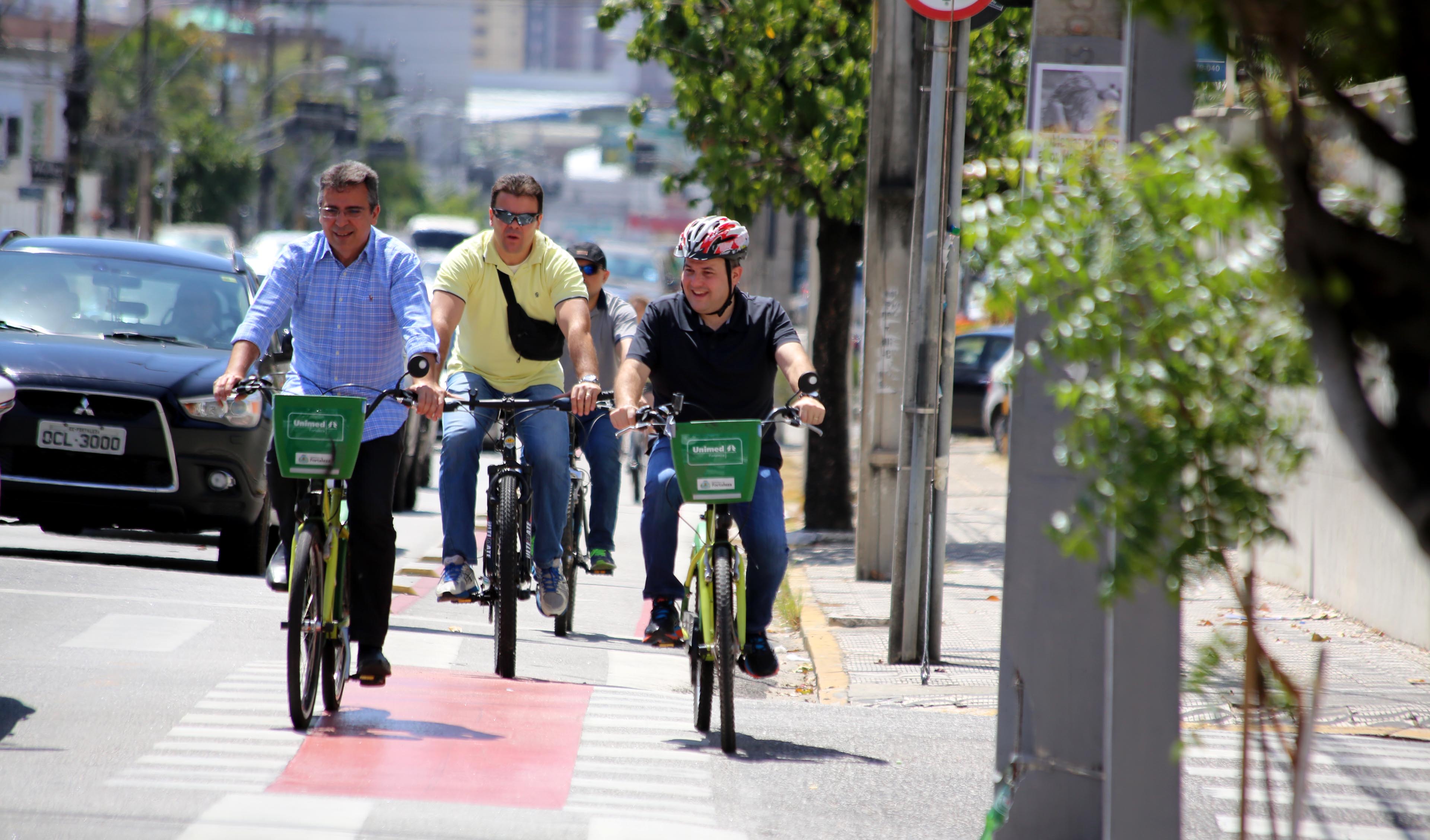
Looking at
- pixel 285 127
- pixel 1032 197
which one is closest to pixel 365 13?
pixel 285 127

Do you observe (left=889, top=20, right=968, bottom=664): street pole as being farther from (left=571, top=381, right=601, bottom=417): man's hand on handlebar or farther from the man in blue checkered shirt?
the man in blue checkered shirt

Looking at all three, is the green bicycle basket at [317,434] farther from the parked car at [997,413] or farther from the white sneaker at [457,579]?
the parked car at [997,413]

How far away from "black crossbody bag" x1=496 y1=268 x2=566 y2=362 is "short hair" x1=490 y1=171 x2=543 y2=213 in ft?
1.15

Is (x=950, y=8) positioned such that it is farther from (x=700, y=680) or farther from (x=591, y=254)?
(x=700, y=680)

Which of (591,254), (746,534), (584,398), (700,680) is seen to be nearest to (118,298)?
(591,254)

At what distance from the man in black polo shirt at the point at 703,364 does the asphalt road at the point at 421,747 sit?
63 cm

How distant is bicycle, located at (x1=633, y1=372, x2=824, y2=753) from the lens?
5.82m

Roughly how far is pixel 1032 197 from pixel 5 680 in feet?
16.4

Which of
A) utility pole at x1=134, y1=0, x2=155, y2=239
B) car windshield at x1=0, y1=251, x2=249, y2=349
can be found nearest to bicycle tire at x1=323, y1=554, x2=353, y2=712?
car windshield at x1=0, y1=251, x2=249, y2=349

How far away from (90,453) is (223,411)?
2.42ft

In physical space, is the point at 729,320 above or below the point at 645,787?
above

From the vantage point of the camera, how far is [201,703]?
20.4 feet

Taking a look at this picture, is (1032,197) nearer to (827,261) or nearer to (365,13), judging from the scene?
(827,261)

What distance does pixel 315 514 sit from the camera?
5.92 metres
